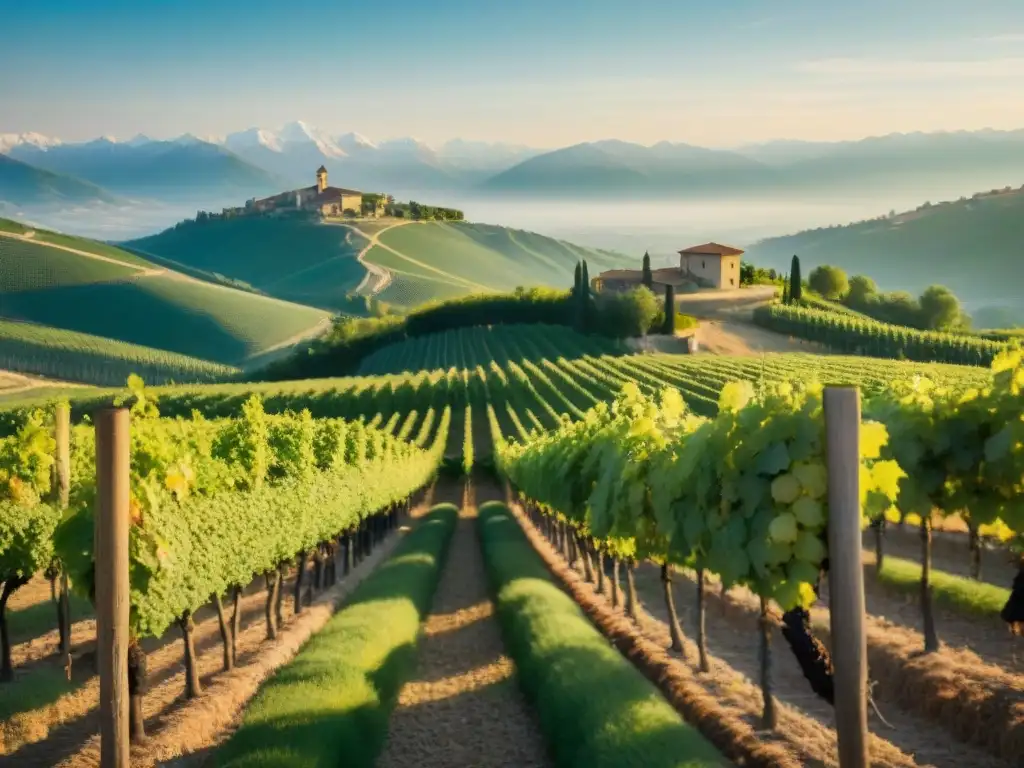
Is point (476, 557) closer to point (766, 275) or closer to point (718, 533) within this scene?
point (718, 533)

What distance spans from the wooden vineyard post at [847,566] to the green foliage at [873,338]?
73.8m

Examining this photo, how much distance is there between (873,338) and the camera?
8531cm

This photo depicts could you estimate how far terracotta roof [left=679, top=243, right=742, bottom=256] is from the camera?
106 metres

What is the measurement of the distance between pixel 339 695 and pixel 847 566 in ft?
Result: 19.2

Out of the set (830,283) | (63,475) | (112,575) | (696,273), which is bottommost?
(112,575)

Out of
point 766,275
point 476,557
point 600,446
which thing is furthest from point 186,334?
point 600,446

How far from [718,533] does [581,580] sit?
1442 centimetres

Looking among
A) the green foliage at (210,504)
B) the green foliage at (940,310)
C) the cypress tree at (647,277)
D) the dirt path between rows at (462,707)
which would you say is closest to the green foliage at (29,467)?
the green foliage at (210,504)

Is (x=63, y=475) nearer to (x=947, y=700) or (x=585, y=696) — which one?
(x=585, y=696)

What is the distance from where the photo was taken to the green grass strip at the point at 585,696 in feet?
24.5

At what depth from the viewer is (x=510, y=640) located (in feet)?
45.7

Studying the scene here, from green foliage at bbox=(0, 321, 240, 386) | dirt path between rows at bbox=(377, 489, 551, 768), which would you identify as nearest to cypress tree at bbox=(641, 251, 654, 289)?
green foliage at bbox=(0, 321, 240, 386)

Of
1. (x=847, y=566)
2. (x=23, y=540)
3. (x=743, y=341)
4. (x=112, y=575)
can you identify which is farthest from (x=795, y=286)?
(x=112, y=575)

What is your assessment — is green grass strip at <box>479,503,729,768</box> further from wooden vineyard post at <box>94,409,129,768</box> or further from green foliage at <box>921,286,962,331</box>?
green foliage at <box>921,286,962,331</box>
